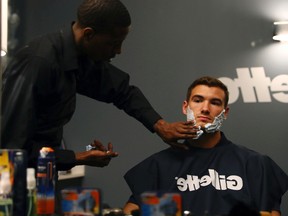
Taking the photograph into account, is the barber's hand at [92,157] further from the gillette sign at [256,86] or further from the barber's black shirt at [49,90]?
the gillette sign at [256,86]

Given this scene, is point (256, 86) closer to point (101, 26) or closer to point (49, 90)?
point (101, 26)

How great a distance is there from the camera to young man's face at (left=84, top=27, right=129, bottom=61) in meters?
2.24

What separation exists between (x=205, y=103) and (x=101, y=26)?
0.82 metres

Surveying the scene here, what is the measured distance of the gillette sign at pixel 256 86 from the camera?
3.61 m

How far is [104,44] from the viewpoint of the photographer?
7.40 ft

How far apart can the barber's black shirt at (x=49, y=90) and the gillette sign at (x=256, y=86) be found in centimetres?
123

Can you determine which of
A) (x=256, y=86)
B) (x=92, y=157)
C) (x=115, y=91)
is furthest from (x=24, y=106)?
(x=256, y=86)

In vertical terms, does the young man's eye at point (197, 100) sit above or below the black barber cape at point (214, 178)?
above

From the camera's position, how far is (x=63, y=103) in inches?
91.4

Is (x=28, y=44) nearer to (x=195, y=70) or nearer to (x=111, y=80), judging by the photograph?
(x=111, y=80)

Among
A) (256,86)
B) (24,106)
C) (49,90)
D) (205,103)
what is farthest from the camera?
(256,86)

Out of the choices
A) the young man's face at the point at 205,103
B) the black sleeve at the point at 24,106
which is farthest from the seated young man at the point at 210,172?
the black sleeve at the point at 24,106

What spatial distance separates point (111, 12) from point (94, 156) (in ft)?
1.98

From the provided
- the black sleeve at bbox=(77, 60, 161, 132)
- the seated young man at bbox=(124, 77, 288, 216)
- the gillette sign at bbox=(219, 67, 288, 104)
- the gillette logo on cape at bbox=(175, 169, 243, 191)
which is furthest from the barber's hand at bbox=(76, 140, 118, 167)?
the gillette sign at bbox=(219, 67, 288, 104)
